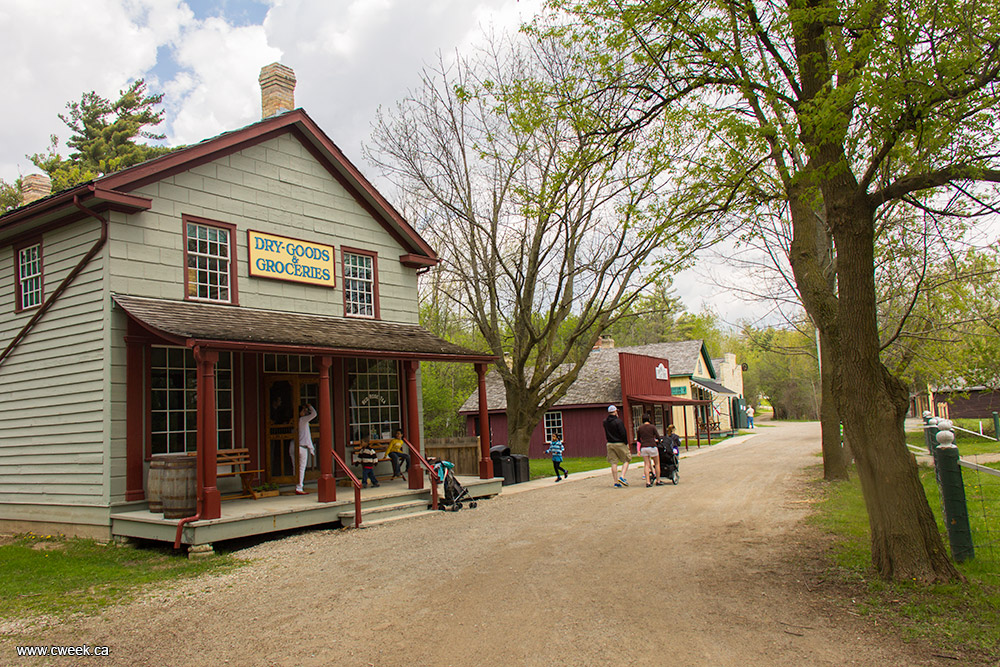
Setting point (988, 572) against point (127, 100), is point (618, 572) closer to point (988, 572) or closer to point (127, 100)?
point (988, 572)

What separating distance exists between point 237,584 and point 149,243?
6436mm

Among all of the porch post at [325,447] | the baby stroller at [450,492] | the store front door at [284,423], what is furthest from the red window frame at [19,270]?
the baby stroller at [450,492]

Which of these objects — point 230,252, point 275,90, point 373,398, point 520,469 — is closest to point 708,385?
point 520,469

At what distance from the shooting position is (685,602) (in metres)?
6.43

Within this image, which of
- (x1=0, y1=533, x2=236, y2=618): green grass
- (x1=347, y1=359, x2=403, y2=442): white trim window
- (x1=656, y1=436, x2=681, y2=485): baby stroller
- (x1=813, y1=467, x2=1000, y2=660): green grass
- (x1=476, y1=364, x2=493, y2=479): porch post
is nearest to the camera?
(x1=813, y1=467, x2=1000, y2=660): green grass

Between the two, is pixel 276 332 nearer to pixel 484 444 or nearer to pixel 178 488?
pixel 178 488

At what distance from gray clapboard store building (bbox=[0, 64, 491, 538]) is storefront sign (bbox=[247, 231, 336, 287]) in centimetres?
3

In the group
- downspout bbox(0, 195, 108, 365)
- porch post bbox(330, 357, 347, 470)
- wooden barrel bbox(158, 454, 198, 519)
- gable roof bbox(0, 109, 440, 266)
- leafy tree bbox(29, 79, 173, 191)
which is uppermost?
leafy tree bbox(29, 79, 173, 191)

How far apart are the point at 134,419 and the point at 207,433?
168 cm

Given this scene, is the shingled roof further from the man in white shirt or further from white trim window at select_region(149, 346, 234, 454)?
white trim window at select_region(149, 346, 234, 454)

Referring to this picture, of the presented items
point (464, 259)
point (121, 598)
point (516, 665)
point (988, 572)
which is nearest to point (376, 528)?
point (121, 598)

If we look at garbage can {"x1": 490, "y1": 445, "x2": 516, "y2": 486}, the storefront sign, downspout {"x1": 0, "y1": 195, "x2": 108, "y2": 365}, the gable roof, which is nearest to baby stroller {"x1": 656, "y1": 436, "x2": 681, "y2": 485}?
garbage can {"x1": 490, "y1": 445, "x2": 516, "y2": 486}

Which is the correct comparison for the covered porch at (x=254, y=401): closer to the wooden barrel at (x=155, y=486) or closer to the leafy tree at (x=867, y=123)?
the wooden barrel at (x=155, y=486)

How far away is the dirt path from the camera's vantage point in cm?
533
